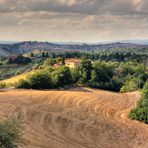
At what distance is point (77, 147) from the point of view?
1834 inches

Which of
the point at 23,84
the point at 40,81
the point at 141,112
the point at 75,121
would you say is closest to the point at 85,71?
the point at 40,81

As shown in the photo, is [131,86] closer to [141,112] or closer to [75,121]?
[141,112]

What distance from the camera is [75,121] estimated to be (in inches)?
2384

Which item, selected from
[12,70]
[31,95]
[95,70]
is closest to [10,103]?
[31,95]

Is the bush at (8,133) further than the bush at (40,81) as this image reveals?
No

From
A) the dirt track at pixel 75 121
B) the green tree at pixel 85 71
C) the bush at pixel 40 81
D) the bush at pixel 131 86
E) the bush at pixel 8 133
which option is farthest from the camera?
the green tree at pixel 85 71

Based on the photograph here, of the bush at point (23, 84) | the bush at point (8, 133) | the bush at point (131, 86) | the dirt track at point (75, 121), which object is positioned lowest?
the bush at point (131, 86)

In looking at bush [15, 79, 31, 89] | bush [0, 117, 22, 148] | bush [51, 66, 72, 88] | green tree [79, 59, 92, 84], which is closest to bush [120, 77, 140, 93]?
green tree [79, 59, 92, 84]

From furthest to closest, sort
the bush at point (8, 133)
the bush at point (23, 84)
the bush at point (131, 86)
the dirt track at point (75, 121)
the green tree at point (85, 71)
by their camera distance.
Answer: the green tree at point (85, 71) → the bush at point (131, 86) → the bush at point (23, 84) → the dirt track at point (75, 121) → the bush at point (8, 133)

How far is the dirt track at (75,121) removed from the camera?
163ft

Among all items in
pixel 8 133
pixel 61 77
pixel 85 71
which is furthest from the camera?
pixel 85 71

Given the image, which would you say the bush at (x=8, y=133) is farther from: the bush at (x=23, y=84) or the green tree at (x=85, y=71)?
the green tree at (x=85, y=71)

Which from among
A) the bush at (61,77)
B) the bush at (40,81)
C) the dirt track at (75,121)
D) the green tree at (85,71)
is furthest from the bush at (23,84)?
the green tree at (85,71)

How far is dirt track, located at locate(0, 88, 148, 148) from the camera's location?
49750 millimetres
